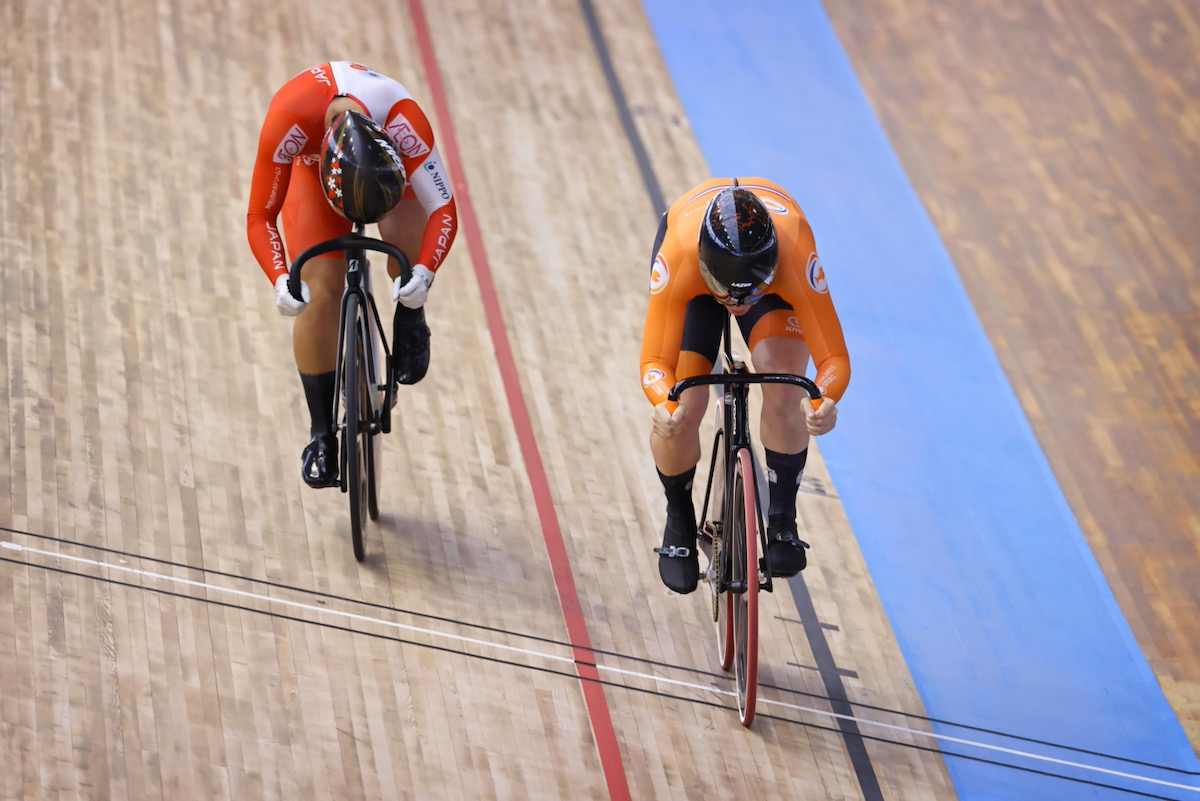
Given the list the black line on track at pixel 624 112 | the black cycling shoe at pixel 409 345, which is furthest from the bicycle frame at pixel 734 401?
the black line on track at pixel 624 112

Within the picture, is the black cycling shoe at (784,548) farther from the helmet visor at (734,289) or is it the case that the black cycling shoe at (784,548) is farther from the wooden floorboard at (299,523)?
the helmet visor at (734,289)

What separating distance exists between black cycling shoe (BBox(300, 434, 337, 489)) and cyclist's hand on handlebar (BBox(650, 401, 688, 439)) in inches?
38.5

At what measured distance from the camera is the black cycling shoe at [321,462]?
3.16m

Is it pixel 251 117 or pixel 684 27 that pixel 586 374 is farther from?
pixel 684 27

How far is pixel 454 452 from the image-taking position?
151 inches

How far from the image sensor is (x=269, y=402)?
12.6 ft

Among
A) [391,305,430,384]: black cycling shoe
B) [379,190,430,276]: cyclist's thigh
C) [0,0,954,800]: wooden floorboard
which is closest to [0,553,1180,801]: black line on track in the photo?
[0,0,954,800]: wooden floorboard

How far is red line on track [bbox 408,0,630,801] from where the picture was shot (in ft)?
10.1

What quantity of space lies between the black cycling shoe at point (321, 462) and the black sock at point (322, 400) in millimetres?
25

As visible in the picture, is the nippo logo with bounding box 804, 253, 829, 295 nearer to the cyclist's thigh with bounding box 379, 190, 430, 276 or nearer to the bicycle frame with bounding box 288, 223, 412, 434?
the bicycle frame with bounding box 288, 223, 412, 434

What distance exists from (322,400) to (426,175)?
26.7 inches

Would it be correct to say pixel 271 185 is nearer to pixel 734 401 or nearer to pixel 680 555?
pixel 734 401

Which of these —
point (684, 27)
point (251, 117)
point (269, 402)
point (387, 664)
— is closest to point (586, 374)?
point (269, 402)

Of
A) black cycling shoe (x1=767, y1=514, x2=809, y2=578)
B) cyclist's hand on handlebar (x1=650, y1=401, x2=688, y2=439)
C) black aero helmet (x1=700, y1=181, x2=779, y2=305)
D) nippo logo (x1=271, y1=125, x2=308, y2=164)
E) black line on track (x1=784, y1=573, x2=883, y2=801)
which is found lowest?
black line on track (x1=784, y1=573, x2=883, y2=801)
